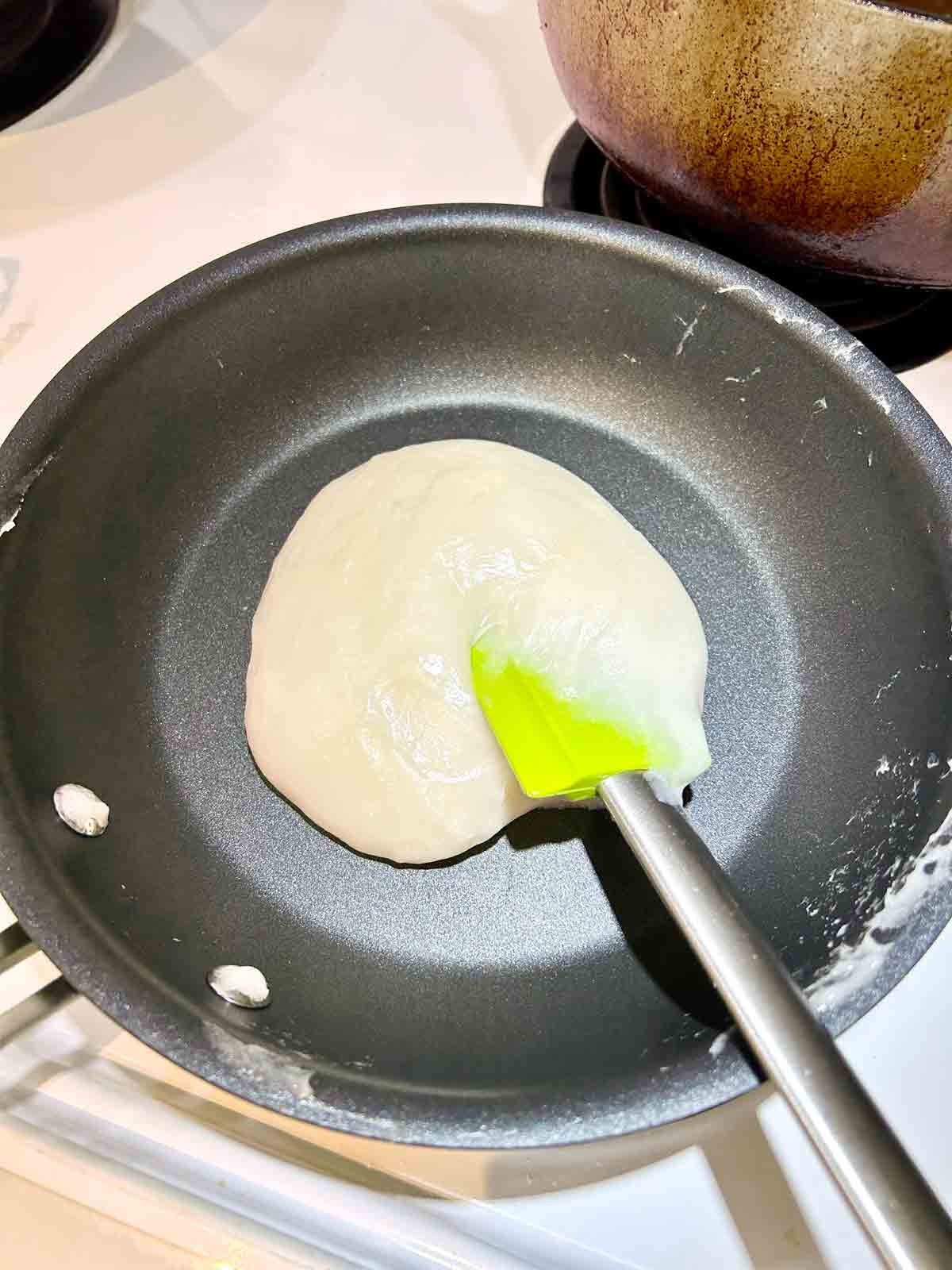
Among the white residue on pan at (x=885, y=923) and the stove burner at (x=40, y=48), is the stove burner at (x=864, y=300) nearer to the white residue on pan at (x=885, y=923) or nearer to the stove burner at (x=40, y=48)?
the white residue on pan at (x=885, y=923)

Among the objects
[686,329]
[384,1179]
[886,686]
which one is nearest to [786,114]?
[686,329]

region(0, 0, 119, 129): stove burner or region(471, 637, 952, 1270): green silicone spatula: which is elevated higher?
region(0, 0, 119, 129): stove burner

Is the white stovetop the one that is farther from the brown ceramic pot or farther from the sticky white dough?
the brown ceramic pot

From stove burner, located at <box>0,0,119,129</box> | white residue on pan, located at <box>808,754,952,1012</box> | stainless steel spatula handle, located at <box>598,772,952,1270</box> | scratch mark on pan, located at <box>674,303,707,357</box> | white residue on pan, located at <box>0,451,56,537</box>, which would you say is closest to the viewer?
stainless steel spatula handle, located at <box>598,772,952,1270</box>

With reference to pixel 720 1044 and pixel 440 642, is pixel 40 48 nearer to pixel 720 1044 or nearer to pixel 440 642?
pixel 440 642

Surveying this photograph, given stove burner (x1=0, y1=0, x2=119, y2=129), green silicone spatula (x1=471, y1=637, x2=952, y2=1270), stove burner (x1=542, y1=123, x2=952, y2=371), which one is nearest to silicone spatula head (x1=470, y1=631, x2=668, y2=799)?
green silicone spatula (x1=471, y1=637, x2=952, y2=1270)

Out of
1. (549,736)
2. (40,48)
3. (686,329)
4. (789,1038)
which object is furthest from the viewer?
(40,48)

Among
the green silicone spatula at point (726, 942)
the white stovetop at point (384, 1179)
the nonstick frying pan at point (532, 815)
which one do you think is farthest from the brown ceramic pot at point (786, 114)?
the white stovetop at point (384, 1179)
